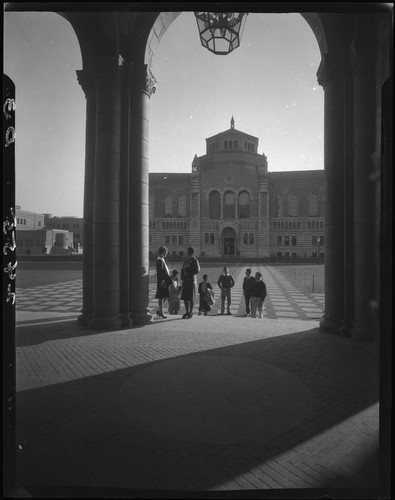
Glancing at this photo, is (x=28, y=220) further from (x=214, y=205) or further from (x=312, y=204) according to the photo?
(x=312, y=204)

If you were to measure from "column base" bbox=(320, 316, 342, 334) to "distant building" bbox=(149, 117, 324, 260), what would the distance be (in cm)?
5672

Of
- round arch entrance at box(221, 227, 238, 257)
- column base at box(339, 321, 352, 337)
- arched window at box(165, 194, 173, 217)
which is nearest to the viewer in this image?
column base at box(339, 321, 352, 337)

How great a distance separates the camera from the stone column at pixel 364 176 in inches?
248

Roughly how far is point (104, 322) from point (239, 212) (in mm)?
60673

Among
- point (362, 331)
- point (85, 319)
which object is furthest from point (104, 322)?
point (362, 331)

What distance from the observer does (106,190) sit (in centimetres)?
747

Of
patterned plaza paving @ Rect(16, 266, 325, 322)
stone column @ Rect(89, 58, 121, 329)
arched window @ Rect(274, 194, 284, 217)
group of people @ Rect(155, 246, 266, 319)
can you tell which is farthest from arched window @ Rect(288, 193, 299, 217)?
stone column @ Rect(89, 58, 121, 329)

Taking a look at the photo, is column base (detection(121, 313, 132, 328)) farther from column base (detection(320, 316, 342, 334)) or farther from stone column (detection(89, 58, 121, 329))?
column base (detection(320, 316, 342, 334))

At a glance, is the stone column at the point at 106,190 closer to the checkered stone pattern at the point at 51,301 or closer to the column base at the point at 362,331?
the checkered stone pattern at the point at 51,301

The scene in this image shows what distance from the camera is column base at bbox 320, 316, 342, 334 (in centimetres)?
700

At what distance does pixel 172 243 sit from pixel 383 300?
2569 inches

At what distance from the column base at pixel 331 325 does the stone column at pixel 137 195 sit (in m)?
4.43

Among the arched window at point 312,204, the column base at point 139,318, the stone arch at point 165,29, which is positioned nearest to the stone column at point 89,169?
the column base at point 139,318

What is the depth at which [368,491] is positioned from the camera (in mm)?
2592
